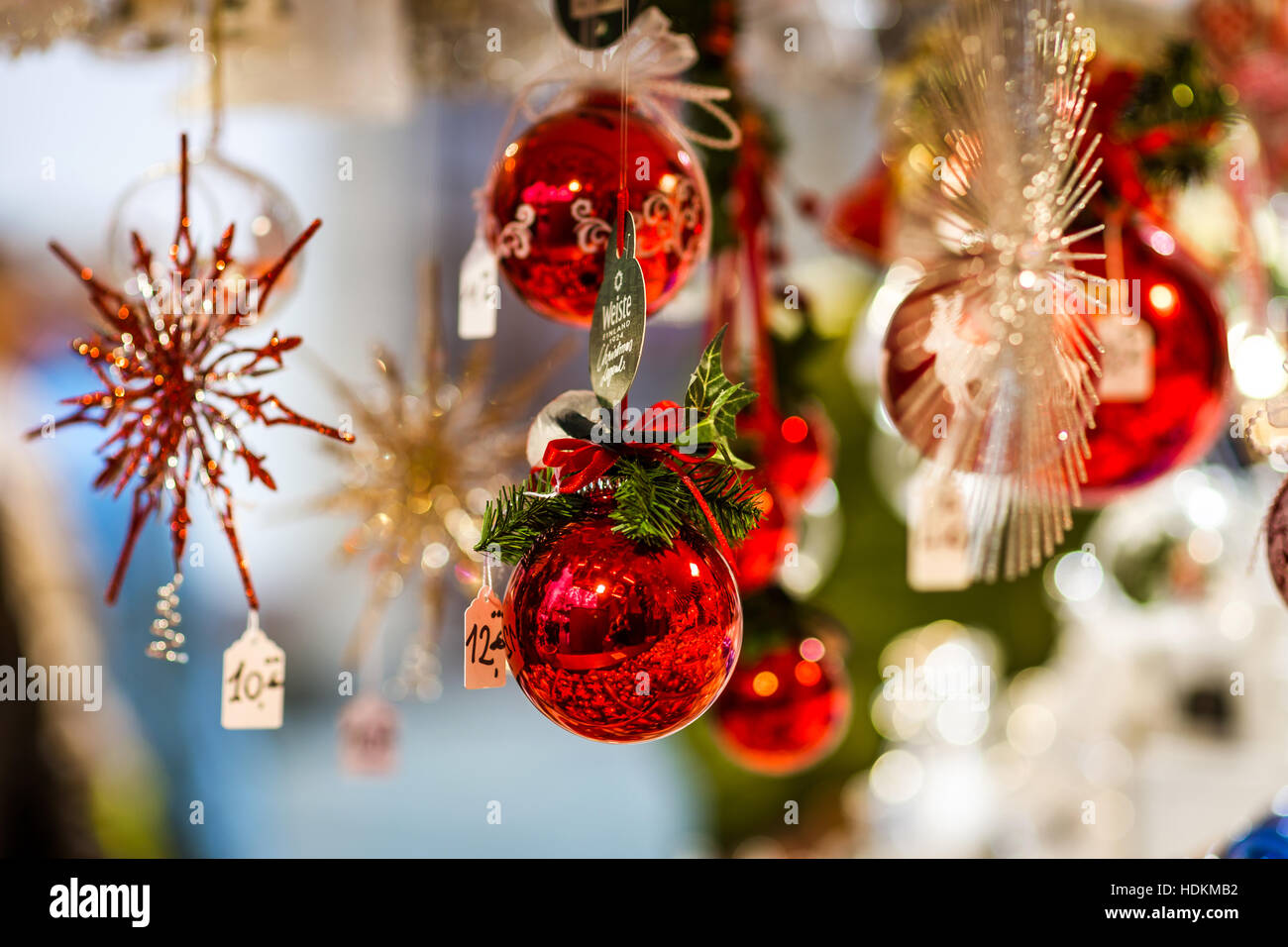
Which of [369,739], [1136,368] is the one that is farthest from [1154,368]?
[369,739]

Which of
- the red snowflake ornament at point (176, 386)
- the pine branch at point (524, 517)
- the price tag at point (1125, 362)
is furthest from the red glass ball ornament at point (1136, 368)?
the red snowflake ornament at point (176, 386)

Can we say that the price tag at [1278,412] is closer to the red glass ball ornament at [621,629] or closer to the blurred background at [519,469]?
the blurred background at [519,469]

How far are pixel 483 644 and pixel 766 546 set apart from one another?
0.46 metres

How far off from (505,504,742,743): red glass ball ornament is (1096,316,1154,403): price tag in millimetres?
510

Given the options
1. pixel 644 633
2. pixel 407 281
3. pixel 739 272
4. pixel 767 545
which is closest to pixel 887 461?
pixel 739 272

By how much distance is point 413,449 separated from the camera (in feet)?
5.73

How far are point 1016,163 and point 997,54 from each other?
0.36 ft

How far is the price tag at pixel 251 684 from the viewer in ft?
4.26

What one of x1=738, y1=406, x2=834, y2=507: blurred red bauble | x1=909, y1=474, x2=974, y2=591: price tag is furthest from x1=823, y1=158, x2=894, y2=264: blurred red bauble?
x1=909, y1=474, x2=974, y2=591: price tag

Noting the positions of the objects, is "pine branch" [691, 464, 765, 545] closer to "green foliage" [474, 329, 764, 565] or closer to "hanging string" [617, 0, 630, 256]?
"green foliage" [474, 329, 764, 565]

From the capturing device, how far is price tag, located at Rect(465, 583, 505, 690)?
1053 mm

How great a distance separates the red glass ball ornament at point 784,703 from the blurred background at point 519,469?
11mm

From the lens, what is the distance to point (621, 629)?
86 centimetres
